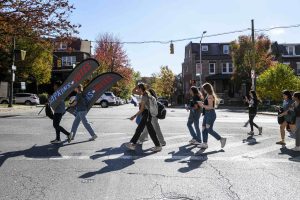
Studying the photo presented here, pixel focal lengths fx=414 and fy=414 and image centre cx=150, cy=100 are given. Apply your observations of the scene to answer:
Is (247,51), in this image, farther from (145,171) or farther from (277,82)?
(145,171)

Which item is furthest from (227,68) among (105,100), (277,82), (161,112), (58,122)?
(58,122)

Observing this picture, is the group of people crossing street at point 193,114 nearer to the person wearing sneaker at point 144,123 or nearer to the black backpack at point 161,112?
the person wearing sneaker at point 144,123

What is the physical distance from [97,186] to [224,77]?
184ft

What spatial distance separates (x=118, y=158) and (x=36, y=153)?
206 centimetres

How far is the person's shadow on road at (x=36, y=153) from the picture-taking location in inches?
366

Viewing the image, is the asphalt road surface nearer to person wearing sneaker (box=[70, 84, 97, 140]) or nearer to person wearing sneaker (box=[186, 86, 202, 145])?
person wearing sneaker (box=[186, 86, 202, 145])

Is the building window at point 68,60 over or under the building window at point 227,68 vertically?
over

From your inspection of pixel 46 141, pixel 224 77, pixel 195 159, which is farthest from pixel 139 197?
pixel 224 77

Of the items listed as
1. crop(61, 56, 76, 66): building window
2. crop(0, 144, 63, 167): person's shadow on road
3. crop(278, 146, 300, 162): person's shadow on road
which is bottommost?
crop(278, 146, 300, 162): person's shadow on road

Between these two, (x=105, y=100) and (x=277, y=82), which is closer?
(x=277, y=82)

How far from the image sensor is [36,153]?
31.9ft

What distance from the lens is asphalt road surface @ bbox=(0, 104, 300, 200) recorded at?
6.14m

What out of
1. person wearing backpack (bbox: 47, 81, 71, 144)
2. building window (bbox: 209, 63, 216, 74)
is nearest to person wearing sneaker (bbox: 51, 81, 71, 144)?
person wearing backpack (bbox: 47, 81, 71, 144)

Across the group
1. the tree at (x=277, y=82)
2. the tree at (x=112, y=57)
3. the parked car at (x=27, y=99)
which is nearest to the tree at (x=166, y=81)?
the tree at (x=112, y=57)
